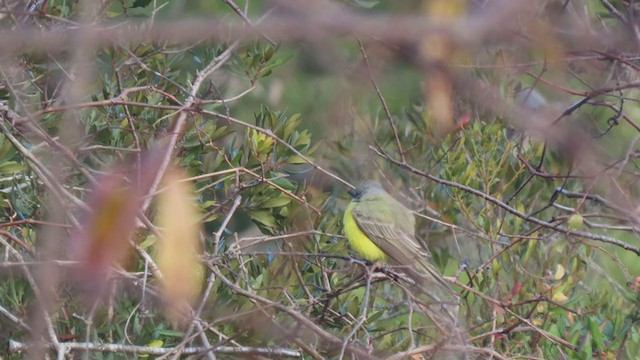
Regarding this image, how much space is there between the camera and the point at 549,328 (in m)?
4.50

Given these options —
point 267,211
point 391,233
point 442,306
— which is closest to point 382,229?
point 391,233

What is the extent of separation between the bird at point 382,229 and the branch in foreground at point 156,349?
1.53 meters

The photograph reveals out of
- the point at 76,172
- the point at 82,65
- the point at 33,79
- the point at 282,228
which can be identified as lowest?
the point at 282,228

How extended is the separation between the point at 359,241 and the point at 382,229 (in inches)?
12.4

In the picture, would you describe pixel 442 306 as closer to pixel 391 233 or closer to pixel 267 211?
pixel 267 211

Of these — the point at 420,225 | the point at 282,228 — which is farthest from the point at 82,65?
the point at 420,225

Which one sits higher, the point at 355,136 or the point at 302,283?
the point at 302,283

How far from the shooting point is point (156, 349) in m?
3.69

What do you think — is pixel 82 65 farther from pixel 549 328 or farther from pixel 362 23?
pixel 549 328

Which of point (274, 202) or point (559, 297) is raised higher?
point (274, 202)

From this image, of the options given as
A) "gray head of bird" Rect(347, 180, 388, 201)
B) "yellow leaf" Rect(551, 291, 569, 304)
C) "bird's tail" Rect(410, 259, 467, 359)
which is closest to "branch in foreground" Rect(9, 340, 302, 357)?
"bird's tail" Rect(410, 259, 467, 359)

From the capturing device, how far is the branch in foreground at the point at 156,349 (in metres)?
3.53

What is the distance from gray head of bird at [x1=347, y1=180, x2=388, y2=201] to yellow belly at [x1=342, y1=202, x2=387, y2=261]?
0.39 ft

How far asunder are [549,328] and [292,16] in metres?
3.56
